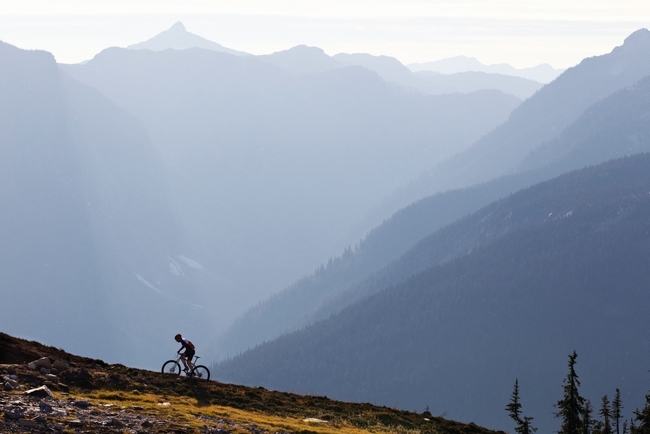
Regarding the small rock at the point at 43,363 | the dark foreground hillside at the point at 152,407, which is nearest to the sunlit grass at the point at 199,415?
the dark foreground hillside at the point at 152,407

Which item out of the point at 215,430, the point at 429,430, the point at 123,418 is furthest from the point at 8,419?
the point at 429,430

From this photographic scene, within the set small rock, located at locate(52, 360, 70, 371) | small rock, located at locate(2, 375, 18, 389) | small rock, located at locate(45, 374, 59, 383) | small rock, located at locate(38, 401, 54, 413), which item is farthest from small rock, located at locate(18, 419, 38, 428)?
small rock, located at locate(52, 360, 70, 371)

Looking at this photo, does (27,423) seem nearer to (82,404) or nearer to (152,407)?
(82,404)

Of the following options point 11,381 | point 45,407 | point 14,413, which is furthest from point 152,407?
point 14,413

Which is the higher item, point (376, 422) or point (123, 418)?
point (376, 422)

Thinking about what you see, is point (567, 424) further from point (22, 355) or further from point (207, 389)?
point (22, 355)

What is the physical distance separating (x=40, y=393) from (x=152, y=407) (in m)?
5.58

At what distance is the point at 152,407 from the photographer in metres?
43.3

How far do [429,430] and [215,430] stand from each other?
55.2 feet

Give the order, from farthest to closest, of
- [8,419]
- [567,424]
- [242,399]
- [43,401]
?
1. [567,424]
2. [242,399]
3. [43,401]
4. [8,419]

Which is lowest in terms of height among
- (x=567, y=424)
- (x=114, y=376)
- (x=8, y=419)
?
(x=8, y=419)

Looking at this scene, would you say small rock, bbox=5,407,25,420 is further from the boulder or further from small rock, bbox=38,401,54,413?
the boulder

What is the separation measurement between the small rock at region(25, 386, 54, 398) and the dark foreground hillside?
0.05 m

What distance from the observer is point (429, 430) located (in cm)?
5338
